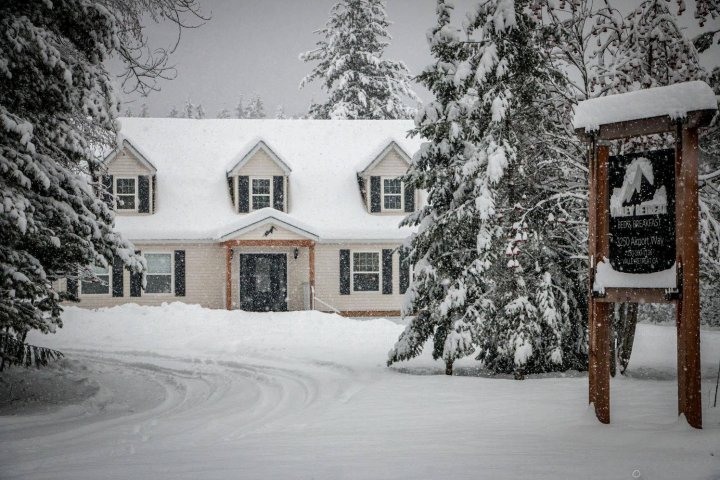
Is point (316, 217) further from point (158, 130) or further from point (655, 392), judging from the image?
point (655, 392)

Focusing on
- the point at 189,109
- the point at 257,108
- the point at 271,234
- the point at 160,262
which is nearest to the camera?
the point at 271,234

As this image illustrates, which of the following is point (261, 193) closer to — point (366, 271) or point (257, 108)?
point (366, 271)

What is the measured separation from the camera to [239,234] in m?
22.3

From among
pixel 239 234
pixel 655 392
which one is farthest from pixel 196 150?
pixel 655 392

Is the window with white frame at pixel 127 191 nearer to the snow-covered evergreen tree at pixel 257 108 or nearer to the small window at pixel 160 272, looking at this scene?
the small window at pixel 160 272

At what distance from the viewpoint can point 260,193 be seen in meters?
24.6

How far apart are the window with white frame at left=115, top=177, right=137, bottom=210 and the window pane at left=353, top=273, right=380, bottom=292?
900cm

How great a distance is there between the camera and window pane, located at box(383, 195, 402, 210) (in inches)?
985

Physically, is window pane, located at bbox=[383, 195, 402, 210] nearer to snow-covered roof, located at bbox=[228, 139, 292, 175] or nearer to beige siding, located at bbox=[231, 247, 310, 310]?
beige siding, located at bbox=[231, 247, 310, 310]

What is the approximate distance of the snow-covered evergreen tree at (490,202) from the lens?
9.86 meters

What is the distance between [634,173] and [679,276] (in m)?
1.13

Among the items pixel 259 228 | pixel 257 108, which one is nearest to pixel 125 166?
pixel 259 228

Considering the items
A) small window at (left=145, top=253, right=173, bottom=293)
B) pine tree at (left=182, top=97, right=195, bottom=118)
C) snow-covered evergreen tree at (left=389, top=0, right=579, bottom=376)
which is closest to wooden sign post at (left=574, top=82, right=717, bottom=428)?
snow-covered evergreen tree at (left=389, top=0, right=579, bottom=376)

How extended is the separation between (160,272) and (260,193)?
486cm
